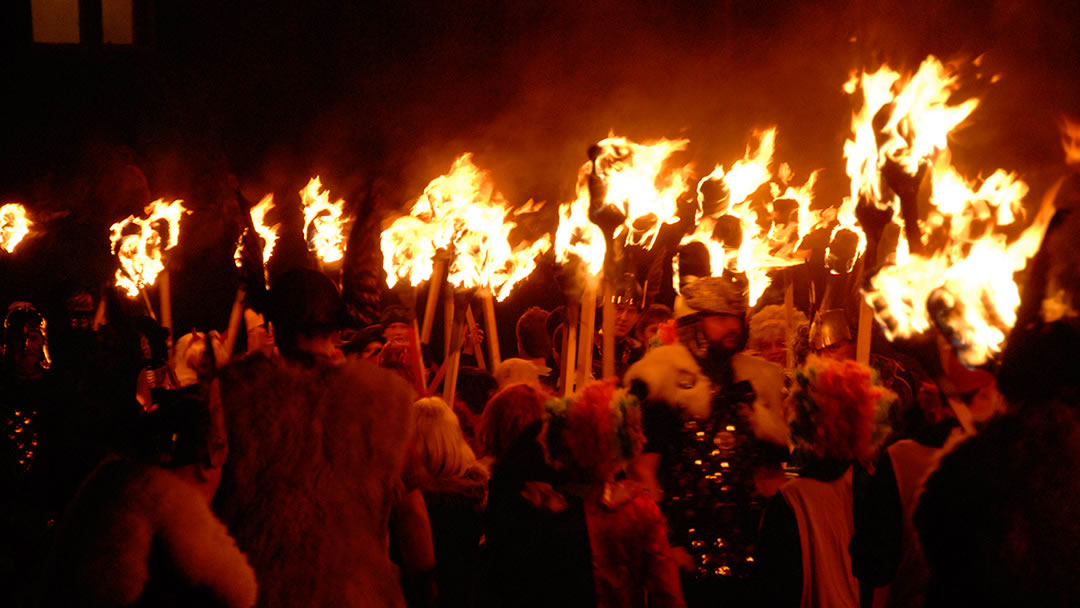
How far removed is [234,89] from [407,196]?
12.2ft

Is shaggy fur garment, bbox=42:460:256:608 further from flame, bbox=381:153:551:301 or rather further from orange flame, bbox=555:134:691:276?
flame, bbox=381:153:551:301

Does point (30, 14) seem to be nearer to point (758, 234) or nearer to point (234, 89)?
point (234, 89)

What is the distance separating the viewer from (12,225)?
47.3ft

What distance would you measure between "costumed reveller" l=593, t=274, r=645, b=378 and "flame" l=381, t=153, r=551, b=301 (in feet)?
3.24

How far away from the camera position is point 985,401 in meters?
4.16

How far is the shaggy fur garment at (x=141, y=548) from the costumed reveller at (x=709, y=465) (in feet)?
6.06

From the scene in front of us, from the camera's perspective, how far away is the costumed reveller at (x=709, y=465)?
14.5 feet

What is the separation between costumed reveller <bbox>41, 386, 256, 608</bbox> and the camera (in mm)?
2893

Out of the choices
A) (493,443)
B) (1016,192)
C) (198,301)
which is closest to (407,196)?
(198,301)

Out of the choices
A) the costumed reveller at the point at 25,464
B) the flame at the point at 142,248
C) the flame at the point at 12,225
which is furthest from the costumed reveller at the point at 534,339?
the flame at the point at 12,225

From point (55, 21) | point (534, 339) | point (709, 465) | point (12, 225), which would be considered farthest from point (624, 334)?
point (55, 21)

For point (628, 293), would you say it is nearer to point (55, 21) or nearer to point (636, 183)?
point (636, 183)

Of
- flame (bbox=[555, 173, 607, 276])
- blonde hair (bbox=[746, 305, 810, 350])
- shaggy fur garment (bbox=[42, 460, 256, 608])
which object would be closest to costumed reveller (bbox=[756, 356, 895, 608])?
flame (bbox=[555, 173, 607, 276])

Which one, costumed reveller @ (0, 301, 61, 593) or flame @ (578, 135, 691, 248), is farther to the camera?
flame @ (578, 135, 691, 248)
